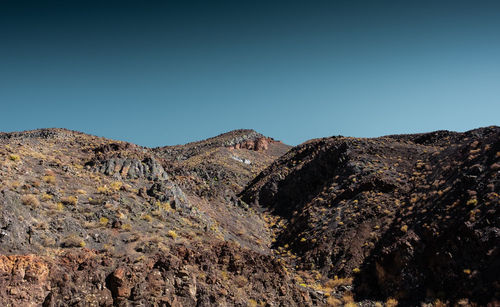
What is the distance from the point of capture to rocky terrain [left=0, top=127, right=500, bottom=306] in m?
12.4

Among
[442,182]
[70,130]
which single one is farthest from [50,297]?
[70,130]

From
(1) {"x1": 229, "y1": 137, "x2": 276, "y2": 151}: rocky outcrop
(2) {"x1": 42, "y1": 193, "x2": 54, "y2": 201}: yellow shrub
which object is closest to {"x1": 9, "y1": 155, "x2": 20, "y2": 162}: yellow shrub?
(2) {"x1": 42, "y1": 193, "x2": 54, "y2": 201}: yellow shrub

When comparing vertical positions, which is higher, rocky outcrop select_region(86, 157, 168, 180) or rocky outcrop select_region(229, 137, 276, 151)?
rocky outcrop select_region(229, 137, 276, 151)

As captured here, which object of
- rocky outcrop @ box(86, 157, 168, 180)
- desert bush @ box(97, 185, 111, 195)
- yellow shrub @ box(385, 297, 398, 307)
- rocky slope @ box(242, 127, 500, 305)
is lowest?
yellow shrub @ box(385, 297, 398, 307)

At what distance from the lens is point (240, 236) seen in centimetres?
2634

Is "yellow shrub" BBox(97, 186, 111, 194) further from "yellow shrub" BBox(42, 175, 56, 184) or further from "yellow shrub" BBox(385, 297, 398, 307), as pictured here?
"yellow shrub" BBox(385, 297, 398, 307)

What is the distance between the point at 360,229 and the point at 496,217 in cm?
964

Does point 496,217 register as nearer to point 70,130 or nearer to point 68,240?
point 68,240

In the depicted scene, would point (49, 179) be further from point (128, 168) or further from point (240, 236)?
point (240, 236)

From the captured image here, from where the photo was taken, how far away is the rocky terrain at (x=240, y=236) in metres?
12.4

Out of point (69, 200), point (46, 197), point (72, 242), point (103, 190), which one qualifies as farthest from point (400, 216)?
point (46, 197)

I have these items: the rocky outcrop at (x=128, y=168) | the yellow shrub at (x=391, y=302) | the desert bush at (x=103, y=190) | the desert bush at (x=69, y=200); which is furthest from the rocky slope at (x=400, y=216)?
the desert bush at (x=69, y=200)

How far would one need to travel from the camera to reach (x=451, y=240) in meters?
17.6

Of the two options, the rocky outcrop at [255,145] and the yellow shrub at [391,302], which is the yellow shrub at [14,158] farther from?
the rocky outcrop at [255,145]
